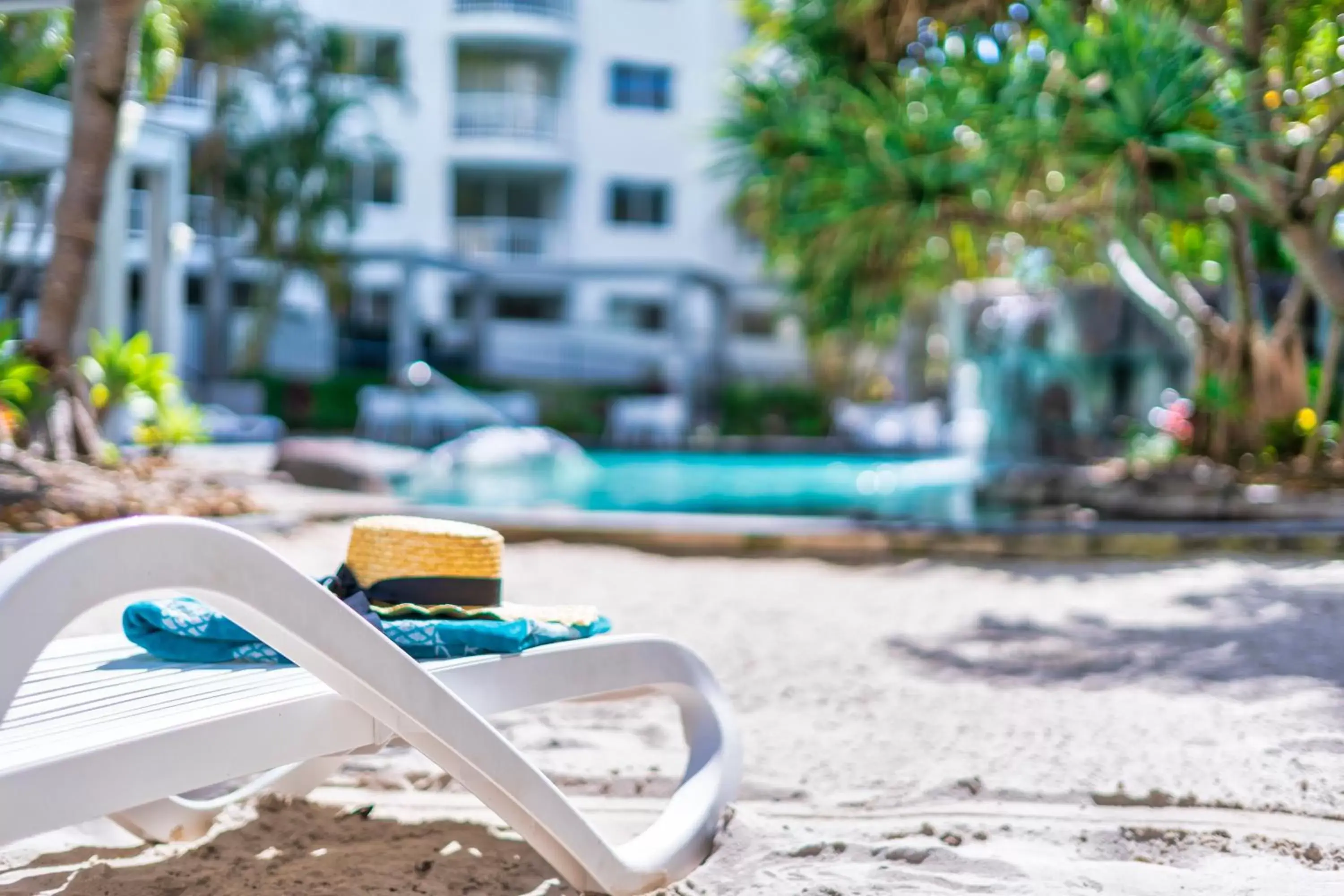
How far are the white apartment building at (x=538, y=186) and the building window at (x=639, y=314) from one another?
5 centimetres

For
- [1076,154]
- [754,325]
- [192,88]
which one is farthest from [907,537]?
[754,325]

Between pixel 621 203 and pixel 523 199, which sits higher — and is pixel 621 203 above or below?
below

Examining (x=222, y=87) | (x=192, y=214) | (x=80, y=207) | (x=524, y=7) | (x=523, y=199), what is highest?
(x=524, y=7)

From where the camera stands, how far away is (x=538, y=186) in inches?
1258

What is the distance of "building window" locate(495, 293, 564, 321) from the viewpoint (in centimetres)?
3209

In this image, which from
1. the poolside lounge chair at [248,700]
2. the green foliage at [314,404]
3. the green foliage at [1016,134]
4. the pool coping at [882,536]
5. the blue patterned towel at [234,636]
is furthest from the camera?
the green foliage at [314,404]

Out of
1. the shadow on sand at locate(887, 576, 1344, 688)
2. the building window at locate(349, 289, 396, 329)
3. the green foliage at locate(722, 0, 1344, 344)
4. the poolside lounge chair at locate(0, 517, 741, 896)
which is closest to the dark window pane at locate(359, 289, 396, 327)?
the building window at locate(349, 289, 396, 329)

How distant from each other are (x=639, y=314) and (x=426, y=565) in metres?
29.4

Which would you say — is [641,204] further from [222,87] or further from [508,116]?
[222,87]

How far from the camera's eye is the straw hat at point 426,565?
121 inches

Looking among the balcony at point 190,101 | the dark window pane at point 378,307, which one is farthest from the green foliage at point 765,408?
the balcony at point 190,101

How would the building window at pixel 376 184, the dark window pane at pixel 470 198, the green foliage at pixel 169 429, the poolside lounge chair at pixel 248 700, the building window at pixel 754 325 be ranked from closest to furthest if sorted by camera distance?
the poolside lounge chair at pixel 248 700, the green foliage at pixel 169 429, the building window at pixel 376 184, the dark window pane at pixel 470 198, the building window at pixel 754 325

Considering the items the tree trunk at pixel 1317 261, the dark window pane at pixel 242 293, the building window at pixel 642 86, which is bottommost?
the tree trunk at pixel 1317 261

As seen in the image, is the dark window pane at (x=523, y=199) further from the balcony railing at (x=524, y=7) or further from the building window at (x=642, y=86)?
the balcony railing at (x=524, y=7)
